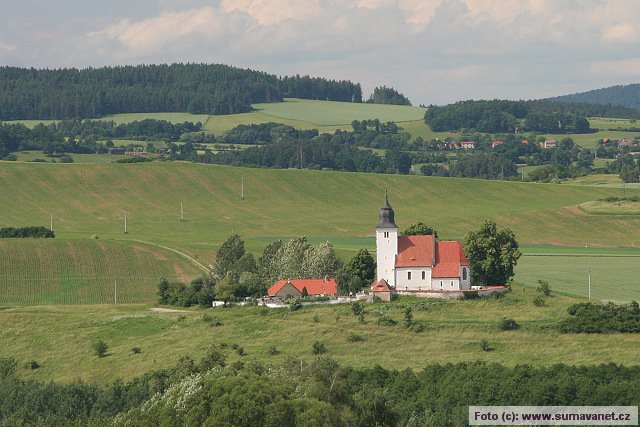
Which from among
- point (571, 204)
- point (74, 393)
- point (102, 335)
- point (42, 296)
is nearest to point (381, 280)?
point (102, 335)

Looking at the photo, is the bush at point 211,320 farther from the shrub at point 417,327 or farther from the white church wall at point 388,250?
the shrub at point 417,327

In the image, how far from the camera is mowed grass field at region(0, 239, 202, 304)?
128 m

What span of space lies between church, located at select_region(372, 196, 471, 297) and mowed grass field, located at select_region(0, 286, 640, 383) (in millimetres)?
2166

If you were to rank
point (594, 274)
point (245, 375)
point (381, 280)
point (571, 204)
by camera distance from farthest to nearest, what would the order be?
point (571, 204) < point (594, 274) < point (381, 280) < point (245, 375)

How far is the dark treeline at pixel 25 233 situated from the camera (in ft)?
502

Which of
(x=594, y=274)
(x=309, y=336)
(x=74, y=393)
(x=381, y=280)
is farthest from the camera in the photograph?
(x=594, y=274)

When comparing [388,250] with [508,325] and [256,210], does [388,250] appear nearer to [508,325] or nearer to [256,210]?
[508,325]

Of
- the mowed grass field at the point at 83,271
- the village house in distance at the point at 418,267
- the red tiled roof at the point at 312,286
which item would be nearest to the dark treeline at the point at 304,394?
the village house in distance at the point at 418,267

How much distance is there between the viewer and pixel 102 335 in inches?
4178

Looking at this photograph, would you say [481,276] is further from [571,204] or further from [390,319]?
[571,204]

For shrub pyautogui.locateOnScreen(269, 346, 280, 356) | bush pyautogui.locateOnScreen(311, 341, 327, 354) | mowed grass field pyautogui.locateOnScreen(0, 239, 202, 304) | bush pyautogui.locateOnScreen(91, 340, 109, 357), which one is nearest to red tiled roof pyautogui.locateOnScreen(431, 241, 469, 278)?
bush pyautogui.locateOnScreen(311, 341, 327, 354)

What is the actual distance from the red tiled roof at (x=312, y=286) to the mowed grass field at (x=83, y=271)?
16.5m

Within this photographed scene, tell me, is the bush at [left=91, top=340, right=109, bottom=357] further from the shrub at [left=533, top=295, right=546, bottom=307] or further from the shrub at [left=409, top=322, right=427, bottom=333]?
the shrub at [left=533, top=295, right=546, bottom=307]

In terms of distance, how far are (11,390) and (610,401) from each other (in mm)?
34030
